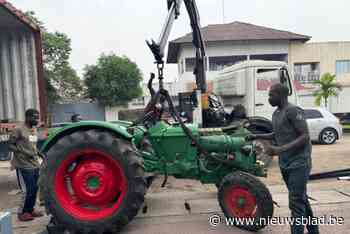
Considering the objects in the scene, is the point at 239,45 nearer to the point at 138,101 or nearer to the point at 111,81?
the point at 138,101

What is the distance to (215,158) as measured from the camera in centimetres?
507

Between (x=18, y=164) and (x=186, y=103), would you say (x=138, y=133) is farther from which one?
(x=186, y=103)

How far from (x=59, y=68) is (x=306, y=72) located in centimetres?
2025

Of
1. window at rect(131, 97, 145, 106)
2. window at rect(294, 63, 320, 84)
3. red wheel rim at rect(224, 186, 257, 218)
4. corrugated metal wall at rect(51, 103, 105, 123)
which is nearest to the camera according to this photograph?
red wheel rim at rect(224, 186, 257, 218)

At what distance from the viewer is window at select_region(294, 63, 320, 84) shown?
29531 millimetres

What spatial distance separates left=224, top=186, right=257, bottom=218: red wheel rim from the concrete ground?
218mm

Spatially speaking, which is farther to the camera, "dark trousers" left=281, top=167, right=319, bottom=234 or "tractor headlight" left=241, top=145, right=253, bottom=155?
"tractor headlight" left=241, top=145, right=253, bottom=155

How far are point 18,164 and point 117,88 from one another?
77.8 feet

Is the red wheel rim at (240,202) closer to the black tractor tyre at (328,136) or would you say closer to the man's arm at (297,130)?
the man's arm at (297,130)

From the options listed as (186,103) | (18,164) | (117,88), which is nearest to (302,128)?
(18,164)

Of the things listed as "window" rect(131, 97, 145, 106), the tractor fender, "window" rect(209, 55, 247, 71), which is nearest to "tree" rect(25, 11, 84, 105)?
"window" rect(131, 97, 145, 106)

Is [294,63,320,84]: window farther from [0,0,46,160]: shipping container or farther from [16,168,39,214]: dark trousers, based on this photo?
[16,168,39,214]: dark trousers

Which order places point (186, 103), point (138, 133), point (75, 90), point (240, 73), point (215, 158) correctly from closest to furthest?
point (215, 158)
point (138, 133)
point (240, 73)
point (186, 103)
point (75, 90)

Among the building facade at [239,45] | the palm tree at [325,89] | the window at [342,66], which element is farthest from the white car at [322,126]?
the window at [342,66]
